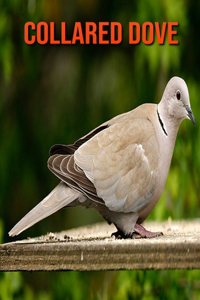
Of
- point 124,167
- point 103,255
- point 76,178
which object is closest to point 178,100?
point 124,167

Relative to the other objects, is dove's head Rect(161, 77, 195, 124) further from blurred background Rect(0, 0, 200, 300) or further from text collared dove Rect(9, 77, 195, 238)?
blurred background Rect(0, 0, 200, 300)

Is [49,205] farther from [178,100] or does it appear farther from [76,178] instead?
[178,100]

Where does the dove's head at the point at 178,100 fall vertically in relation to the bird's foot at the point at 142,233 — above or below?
above

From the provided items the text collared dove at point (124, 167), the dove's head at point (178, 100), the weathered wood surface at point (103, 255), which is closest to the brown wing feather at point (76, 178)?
the text collared dove at point (124, 167)

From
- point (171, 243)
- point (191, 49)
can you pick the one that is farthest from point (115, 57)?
point (171, 243)

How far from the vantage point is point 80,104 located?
4.73 meters

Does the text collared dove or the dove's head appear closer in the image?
the text collared dove

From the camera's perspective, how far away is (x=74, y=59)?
4812 millimetres

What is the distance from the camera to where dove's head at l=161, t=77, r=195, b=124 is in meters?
2.60

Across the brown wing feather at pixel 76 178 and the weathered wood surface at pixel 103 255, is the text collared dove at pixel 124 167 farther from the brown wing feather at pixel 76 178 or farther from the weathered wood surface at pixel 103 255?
the weathered wood surface at pixel 103 255

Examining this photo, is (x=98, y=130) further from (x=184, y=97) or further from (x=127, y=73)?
(x=127, y=73)

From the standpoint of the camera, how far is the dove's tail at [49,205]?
2.36 meters

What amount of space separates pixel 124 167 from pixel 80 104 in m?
2.24

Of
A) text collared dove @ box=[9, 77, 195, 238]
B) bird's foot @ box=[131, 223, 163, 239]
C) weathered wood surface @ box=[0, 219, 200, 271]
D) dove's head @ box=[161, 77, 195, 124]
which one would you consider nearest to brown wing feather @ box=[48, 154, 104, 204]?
text collared dove @ box=[9, 77, 195, 238]
